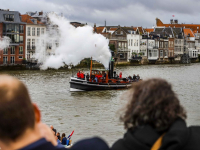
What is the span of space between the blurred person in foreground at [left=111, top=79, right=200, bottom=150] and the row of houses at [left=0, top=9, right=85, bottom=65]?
54883 millimetres

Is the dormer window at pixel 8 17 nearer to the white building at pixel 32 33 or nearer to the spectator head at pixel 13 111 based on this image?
the white building at pixel 32 33

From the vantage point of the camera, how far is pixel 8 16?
192ft

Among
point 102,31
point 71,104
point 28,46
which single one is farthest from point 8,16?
point 71,104

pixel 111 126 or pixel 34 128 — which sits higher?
pixel 34 128

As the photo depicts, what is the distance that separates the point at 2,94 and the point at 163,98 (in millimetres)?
1000

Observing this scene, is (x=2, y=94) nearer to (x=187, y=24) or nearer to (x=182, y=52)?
(x=182, y=52)

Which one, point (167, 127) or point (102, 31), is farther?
point (102, 31)

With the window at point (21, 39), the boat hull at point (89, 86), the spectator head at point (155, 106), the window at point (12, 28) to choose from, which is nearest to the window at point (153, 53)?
the window at point (21, 39)

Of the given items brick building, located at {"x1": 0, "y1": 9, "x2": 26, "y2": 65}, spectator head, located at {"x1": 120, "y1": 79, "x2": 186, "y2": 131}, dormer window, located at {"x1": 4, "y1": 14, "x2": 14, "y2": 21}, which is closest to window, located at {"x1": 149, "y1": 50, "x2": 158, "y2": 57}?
brick building, located at {"x1": 0, "y1": 9, "x2": 26, "y2": 65}

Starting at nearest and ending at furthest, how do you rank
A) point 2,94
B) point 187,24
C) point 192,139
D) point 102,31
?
point 2,94 < point 192,139 < point 102,31 < point 187,24

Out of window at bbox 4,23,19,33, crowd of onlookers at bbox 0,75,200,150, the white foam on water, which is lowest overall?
crowd of onlookers at bbox 0,75,200,150

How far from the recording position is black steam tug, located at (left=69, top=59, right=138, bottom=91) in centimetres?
3025

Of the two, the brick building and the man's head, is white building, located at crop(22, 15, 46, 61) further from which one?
the man's head

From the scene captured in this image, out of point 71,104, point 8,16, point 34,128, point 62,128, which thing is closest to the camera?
point 34,128
